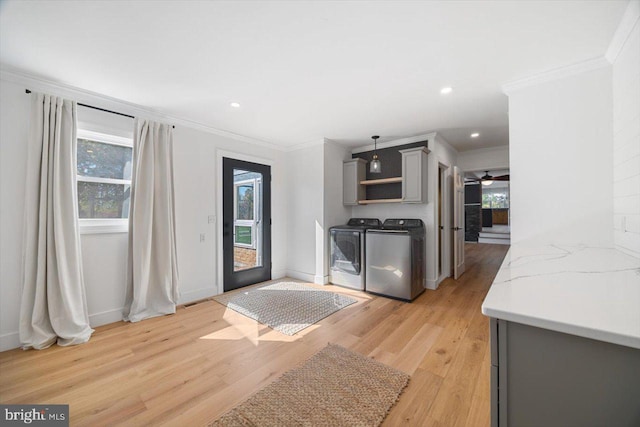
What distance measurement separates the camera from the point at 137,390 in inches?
65.6

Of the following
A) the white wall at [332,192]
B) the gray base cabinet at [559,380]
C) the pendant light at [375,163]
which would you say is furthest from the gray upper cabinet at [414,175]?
the gray base cabinet at [559,380]

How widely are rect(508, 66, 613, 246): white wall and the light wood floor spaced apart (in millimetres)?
1201

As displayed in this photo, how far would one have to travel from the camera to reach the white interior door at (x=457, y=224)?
418 centimetres

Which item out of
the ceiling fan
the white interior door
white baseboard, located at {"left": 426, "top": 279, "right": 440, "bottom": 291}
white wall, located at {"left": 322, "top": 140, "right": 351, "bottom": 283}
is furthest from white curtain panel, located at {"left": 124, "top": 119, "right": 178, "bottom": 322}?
the ceiling fan

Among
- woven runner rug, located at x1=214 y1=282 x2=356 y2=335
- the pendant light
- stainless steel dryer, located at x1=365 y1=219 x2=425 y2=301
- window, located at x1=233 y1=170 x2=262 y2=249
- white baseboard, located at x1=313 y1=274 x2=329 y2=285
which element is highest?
the pendant light

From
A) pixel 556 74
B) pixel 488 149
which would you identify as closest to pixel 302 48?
pixel 556 74

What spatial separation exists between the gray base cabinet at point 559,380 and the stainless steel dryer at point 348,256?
2.96 meters

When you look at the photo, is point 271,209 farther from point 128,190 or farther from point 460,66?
point 460,66

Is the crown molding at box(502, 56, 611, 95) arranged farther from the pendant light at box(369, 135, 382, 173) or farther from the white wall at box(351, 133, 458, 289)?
the pendant light at box(369, 135, 382, 173)

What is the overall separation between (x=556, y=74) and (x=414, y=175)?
1.81 meters

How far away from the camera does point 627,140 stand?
1574 mm

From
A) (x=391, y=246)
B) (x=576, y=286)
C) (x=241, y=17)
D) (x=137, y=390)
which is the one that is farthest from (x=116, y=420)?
(x=391, y=246)

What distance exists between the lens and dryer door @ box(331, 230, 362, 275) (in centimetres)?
375

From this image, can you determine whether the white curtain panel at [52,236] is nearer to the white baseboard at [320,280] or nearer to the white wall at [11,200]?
the white wall at [11,200]
